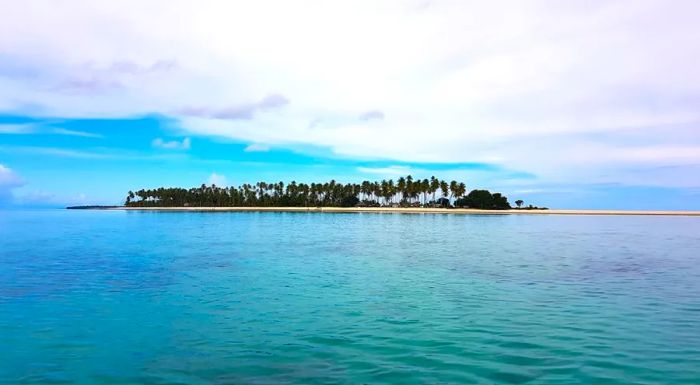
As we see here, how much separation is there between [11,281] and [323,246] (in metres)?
31.4

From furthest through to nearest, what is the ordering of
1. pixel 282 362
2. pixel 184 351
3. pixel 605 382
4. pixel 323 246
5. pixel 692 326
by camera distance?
pixel 323 246 < pixel 692 326 < pixel 184 351 < pixel 282 362 < pixel 605 382

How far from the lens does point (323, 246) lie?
2217 inches

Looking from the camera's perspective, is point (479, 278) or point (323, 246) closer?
point (479, 278)

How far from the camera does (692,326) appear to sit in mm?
19438

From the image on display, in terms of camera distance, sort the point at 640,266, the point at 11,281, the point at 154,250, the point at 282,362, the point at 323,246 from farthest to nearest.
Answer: the point at 323,246, the point at 154,250, the point at 640,266, the point at 11,281, the point at 282,362

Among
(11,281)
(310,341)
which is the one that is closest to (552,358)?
(310,341)

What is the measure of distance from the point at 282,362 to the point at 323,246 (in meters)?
41.4

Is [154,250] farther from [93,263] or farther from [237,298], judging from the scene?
[237,298]

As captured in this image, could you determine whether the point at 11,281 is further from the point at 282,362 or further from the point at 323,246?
the point at 323,246

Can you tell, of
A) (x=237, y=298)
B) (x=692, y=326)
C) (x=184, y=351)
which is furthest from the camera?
(x=237, y=298)

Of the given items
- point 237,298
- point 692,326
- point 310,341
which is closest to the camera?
point 310,341

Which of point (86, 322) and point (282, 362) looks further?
point (86, 322)

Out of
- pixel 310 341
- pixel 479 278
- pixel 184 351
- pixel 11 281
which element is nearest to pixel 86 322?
pixel 184 351

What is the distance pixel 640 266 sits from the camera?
3897 centimetres
